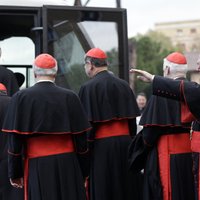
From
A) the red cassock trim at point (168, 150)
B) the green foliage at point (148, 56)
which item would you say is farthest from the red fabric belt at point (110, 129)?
the green foliage at point (148, 56)

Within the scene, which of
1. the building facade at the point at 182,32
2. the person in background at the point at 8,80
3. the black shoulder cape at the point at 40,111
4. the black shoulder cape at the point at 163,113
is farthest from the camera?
the building facade at the point at 182,32

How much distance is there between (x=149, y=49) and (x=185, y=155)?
183ft

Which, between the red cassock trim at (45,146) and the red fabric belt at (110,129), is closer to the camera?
the red cassock trim at (45,146)

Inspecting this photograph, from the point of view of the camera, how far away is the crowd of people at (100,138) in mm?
5465

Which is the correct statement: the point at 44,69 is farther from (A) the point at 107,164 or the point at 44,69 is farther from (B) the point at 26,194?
(A) the point at 107,164

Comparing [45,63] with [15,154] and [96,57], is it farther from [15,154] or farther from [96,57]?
[96,57]

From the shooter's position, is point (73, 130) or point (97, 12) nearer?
point (73, 130)

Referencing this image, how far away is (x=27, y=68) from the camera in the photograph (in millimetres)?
9297

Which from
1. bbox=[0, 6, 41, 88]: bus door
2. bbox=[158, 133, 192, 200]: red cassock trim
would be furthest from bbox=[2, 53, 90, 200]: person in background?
bbox=[0, 6, 41, 88]: bus door

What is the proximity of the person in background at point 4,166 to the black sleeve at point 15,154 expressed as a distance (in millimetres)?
921

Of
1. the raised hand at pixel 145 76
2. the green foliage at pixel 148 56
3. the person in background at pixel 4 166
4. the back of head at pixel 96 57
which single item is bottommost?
the person in background at pixel 4 166

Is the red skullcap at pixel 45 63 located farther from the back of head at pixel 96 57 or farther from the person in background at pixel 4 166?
the back of head at pixel 96 57

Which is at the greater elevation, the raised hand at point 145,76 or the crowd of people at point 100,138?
the raised hand at point 145,76

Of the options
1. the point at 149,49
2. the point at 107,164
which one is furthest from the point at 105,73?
the point at 149,49
